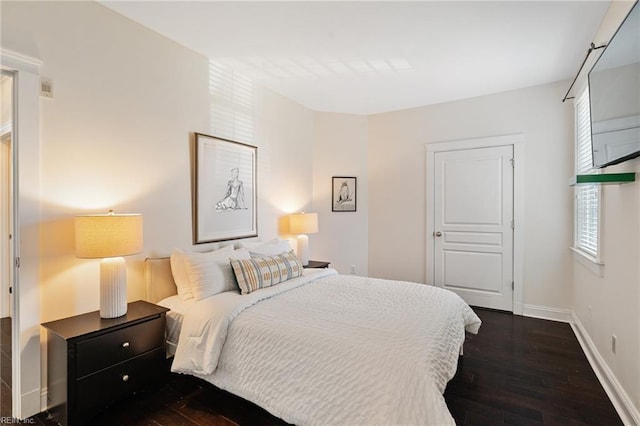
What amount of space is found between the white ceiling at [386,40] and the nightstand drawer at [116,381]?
2.50 meters

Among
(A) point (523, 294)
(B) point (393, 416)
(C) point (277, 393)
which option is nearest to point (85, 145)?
(C) point (277, 393)

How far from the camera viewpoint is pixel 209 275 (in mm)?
2520

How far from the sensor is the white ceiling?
7.68 feet

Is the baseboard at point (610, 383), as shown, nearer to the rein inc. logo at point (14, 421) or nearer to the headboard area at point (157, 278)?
the headboard area at point (157, 278)

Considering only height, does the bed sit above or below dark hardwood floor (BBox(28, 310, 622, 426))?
above

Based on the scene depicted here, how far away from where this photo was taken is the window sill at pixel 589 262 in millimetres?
A: 2520

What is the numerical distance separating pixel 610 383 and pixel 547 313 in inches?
62.3

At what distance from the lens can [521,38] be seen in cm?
272

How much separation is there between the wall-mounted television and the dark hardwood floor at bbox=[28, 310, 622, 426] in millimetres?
1579

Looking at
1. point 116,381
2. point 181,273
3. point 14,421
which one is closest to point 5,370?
point 14,421

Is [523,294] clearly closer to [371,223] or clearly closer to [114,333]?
[371,223]

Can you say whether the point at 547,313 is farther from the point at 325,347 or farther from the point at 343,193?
the point at 325,347

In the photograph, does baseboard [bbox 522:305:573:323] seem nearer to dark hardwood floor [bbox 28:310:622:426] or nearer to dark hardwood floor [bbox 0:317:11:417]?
dark hardwood floor [bbox 28:310:622:426]

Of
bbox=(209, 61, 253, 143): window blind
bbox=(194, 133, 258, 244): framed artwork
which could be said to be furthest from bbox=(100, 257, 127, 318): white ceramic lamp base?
bbox=(209, 61, 253, 143): window blind
